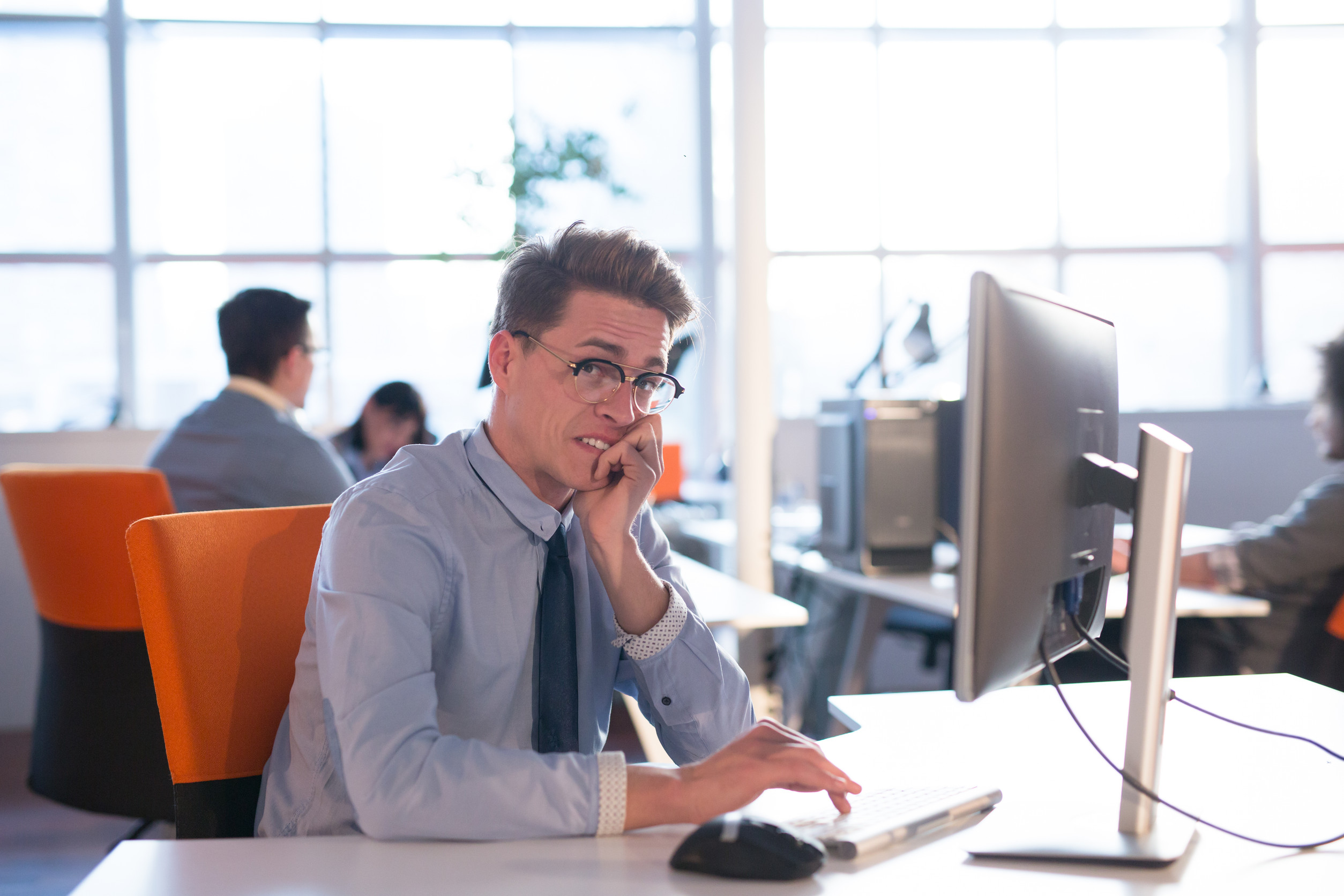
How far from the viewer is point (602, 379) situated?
4.25 ft

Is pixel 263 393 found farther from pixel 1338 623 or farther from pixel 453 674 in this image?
pixel 1338 623

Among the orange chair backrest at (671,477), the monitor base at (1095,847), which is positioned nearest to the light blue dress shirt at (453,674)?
the monitor base at (1095,847)

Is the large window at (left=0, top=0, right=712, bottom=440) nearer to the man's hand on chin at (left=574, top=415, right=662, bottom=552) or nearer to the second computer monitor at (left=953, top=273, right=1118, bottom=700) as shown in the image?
the man's hand on chin at (left=574, top=415, right=662, bottom=552)

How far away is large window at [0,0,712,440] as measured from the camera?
4.84 metres

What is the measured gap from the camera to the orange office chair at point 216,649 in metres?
1.15

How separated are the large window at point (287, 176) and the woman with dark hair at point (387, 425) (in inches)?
48.7

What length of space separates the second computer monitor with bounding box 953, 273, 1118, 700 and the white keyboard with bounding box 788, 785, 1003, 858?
0.50 ft

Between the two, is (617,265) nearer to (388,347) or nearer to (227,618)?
(227,618)

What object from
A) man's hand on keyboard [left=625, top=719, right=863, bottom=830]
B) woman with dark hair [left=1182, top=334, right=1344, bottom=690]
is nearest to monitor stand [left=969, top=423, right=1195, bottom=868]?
man's hand on keyboard [left=625, top=719, right=863, bottom=830]

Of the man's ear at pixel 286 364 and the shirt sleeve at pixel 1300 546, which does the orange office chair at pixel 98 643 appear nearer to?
the man's ear at pixel 286 364

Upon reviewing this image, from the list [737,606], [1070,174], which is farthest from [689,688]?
[1070,174]

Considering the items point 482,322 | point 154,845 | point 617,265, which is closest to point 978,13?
point 482,322

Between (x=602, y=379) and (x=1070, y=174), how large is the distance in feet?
15.9

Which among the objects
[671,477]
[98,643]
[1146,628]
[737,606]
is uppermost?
[1146,628]
